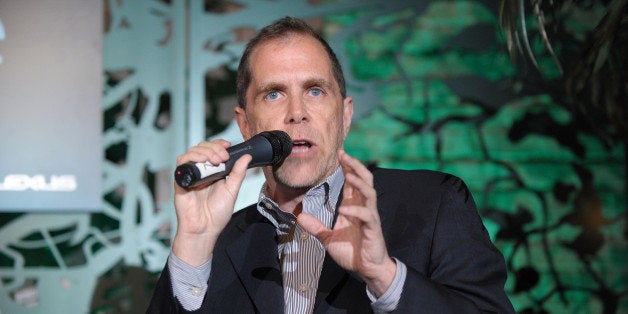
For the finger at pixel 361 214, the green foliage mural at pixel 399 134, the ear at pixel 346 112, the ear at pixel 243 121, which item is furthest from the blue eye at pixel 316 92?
the green foliage mural at pixel 399 134

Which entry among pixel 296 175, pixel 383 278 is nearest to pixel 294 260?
pixel 296 175

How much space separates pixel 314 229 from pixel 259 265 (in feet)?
1.22

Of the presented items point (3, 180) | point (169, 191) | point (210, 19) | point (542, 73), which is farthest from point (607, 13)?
point (3, 180)

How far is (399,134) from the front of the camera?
10.2 feet

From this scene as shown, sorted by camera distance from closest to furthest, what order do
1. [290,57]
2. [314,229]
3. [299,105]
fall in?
[314,229]
[299,105]
[290,57]

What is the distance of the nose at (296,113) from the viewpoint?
1.54m

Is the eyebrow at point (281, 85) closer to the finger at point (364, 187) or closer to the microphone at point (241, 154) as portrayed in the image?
the microphone at point (241, 154)

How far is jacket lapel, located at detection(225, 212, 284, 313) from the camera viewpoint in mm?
1441

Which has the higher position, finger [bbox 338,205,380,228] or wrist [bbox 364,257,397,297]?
finger [bbox 338,205,380,228]

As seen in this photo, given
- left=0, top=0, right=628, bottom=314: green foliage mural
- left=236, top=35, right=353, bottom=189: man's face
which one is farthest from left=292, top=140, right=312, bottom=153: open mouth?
left=0, top=0, right=628, bottom=314: green foliage mural

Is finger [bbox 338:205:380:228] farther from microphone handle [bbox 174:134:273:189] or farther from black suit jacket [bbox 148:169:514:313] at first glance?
microphone handle [bbox 174:134:273:189]

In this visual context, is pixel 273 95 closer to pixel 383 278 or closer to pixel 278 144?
pixel 278 144

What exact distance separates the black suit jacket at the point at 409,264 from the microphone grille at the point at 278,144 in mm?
270

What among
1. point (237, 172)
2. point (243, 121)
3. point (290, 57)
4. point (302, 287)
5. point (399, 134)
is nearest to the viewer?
point (237, 172)
